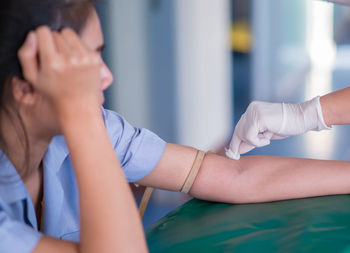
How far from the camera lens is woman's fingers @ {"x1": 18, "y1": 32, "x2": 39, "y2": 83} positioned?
807 mm

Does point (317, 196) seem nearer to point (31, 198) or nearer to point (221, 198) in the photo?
point (221, 198)

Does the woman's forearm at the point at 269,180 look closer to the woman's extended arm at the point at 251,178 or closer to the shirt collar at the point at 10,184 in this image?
the woman's extended arm at the point at 251,178

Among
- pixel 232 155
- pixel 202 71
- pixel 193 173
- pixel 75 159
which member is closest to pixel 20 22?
pixel 75 159

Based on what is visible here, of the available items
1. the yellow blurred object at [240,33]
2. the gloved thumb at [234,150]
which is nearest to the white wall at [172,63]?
the gloved thumb at [234,150]

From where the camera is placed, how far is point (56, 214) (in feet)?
3.59

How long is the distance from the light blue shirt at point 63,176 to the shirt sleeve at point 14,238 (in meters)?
0.04

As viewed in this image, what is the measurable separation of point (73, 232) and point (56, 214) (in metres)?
0.08

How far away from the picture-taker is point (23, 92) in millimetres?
907

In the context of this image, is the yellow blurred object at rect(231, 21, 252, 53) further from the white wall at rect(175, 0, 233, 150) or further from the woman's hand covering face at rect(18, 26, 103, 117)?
the woman's hand covering face at rect(18, 26, 103, 117)

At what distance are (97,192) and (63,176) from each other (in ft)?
1.10

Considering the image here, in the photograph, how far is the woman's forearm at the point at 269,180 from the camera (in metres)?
1.17

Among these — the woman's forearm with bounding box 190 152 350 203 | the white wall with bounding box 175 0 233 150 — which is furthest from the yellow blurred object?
the woman's forearm with bounding box 190 152 350 203

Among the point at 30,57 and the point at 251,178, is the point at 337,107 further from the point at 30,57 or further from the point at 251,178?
the point at 30,57

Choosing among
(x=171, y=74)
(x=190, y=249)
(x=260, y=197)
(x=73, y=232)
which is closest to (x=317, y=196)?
(x=260, y=197)
